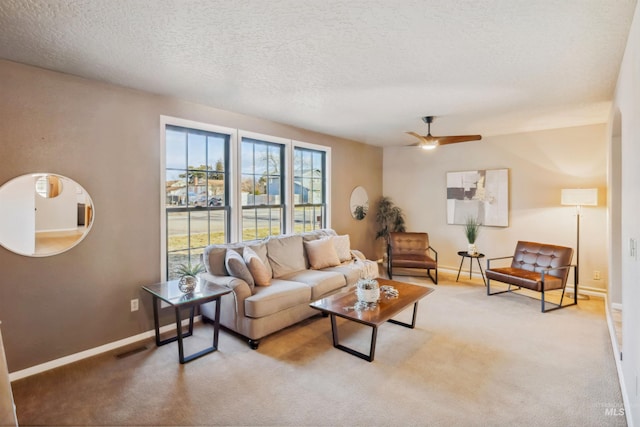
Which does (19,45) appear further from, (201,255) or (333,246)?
(333,246)

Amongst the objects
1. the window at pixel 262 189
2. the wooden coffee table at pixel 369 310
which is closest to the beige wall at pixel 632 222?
the wooden coffee table at pixel 369 310

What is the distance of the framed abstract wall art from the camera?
5.30 m

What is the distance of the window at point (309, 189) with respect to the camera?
5055mm

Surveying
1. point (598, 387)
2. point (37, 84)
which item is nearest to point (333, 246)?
point (598, 387)

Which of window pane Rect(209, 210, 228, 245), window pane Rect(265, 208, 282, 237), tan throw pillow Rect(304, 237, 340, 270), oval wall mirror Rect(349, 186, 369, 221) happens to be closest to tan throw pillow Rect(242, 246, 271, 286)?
window pane Rect(209, 210, 228, 245)

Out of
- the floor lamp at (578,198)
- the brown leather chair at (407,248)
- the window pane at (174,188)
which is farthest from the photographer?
the brown leather chair at (407,248)

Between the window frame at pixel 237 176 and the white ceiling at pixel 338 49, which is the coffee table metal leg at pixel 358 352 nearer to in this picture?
the window frame at pixel 237 176

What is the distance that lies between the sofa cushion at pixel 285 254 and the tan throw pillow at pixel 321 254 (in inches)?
4.3

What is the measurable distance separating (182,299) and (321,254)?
1.99m

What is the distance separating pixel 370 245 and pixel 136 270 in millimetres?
4377

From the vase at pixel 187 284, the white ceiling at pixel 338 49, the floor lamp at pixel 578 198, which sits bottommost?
the vase at pixel 187 284

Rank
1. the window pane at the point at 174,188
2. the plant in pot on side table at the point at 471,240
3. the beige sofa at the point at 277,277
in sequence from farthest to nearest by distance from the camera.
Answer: the plant in pot on side table at the point at 471,240
the window pane at the point at 174,188
the beige sofa at the point at 277,277

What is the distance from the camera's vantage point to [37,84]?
8.55 ft

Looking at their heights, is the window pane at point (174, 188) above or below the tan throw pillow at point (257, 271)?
above
